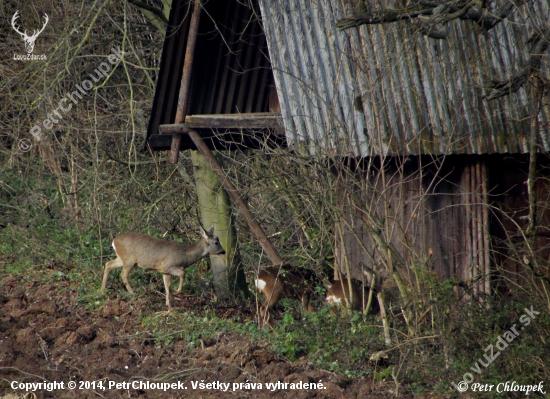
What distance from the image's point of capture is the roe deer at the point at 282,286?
10.7m

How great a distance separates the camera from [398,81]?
9.68 meters

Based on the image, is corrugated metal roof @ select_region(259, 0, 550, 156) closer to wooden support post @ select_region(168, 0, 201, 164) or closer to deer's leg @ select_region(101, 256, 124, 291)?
wooden support post @ select_region(168, 0, 201, 164)

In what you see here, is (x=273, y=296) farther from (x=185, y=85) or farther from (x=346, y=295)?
(x=185, y=85)

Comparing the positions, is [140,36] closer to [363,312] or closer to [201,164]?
[201,164]

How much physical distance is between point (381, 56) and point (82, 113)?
7.26m

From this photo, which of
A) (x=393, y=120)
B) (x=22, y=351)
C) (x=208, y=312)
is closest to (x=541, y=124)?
(x=393, y=120)

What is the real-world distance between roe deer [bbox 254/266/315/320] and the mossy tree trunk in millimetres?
1371

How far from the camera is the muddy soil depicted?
7742mm

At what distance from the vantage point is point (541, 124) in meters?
9.25

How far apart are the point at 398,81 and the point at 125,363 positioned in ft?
16.4

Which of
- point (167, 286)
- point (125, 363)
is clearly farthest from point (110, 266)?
point (125, 363)

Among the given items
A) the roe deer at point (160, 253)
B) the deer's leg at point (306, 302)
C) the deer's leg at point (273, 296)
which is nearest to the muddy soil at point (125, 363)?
the roe deer at point (160, 253)

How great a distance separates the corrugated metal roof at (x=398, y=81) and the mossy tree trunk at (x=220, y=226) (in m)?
3.05

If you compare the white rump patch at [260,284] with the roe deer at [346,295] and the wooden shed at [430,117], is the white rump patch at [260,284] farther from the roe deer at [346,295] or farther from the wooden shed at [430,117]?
the wooden shed at [430,117]
